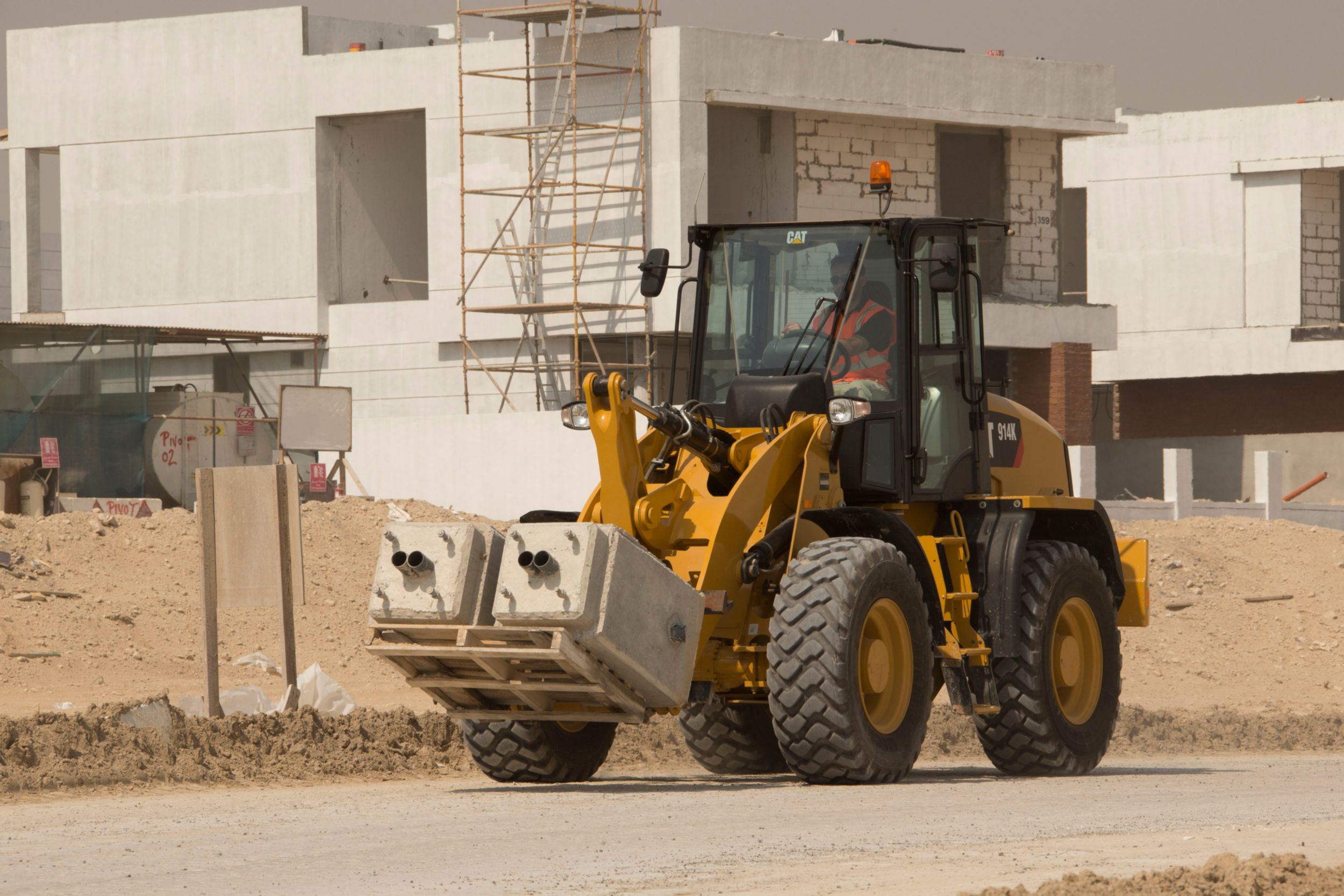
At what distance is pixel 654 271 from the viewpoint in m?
13.2

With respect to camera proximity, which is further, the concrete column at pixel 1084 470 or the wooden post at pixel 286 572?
the concrete column at pixel 1084 470

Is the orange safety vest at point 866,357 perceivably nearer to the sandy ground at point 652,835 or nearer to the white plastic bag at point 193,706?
the sandy ground at point 652,835

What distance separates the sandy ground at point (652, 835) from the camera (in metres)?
8.30

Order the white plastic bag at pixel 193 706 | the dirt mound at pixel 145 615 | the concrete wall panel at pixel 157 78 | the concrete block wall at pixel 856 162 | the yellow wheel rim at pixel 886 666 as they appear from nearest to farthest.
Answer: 1. the yellow wheel rim at pixel 886 666
2. the white plastic bag at pixel 193 706
3. the dirt mound at pixel 145 615
4. the concrete block wall at pixel 856 162
5. the concrete wall panel at pixel 157 78

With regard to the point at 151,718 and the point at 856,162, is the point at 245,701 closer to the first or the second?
the point at 151,718

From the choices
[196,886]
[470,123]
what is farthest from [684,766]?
[470,123]

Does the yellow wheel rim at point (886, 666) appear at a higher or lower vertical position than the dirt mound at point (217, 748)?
higher

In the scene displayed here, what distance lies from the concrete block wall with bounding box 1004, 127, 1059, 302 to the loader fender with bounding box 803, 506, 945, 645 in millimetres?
34662

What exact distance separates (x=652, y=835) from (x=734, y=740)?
4721mm

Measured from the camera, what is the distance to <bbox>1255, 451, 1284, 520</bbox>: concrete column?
116 feet

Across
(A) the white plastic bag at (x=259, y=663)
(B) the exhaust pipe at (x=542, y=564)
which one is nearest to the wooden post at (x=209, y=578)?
(B) the exhaust pipe at (x=542, y=564)

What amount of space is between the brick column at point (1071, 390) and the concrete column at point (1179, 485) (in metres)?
11.1

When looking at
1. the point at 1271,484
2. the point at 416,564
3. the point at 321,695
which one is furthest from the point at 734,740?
the point at 1271,484

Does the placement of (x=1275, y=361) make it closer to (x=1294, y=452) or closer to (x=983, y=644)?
(x=1294, y=452)
